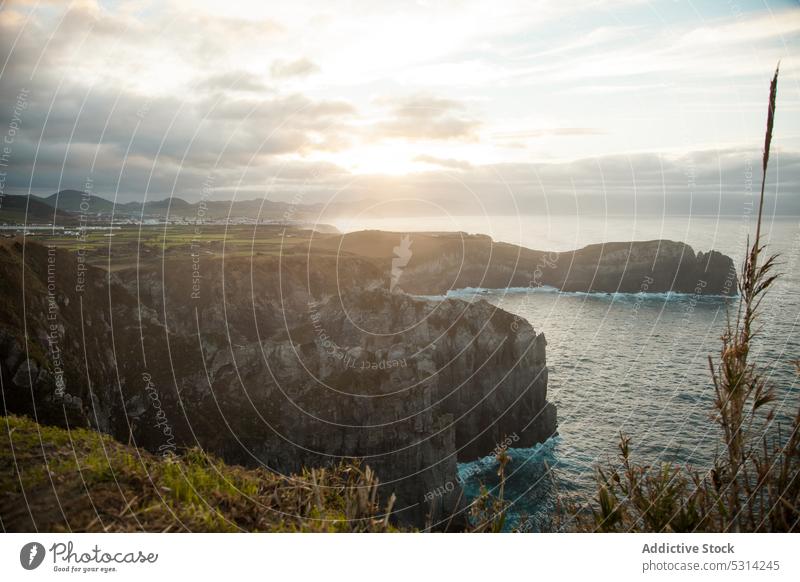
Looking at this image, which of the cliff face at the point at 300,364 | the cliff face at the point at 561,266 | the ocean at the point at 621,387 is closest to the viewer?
the cliff face at the point at 300,364

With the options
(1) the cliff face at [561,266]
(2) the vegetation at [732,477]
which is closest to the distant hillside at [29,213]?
(2) the vegetation at [732,477]

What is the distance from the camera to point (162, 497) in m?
5.90

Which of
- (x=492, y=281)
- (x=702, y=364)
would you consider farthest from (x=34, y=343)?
(x=492, y=281)

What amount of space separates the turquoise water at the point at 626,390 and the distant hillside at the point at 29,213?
24527 mm

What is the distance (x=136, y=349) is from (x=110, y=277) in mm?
4903

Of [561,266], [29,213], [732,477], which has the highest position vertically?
[561,266]

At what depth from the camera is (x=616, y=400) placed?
49.4 meters

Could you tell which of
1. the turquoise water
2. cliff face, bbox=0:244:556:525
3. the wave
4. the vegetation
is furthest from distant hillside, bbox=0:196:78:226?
the wave

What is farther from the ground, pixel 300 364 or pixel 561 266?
pixel 561 266

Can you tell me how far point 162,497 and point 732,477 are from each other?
7207mm

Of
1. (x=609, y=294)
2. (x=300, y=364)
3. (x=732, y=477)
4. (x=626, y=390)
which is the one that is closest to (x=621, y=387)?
(x=626, y=390)

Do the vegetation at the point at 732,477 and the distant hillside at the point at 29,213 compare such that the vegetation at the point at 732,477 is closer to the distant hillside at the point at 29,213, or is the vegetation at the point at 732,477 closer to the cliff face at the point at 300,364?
the distant hillside at the point at 29,213

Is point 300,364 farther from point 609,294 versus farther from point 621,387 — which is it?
point 609,294

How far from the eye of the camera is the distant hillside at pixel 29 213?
13440 mm
